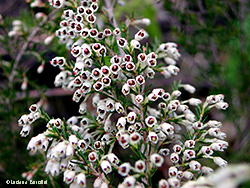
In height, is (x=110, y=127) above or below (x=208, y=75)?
above

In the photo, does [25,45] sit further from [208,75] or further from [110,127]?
[208,75]

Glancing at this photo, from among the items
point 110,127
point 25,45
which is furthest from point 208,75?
point 25,45

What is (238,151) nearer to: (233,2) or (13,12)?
(233,2)

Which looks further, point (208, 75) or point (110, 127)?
point (208, 75)

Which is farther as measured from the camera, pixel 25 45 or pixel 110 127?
pixel 25 45

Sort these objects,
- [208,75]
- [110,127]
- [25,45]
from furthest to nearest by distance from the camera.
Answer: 1. [208,75]
2. [25,45]
3. [110,127]

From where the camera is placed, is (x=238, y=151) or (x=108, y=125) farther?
(x=238, y=151)

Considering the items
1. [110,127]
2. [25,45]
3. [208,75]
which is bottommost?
[208,75]

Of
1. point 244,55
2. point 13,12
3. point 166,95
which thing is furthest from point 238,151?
point 13,12

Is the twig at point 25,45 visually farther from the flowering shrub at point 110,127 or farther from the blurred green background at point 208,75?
the flowering shrub at point 110,127

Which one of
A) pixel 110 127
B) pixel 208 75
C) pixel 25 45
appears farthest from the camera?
pixel 208 75

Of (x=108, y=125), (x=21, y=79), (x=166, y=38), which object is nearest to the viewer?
(x=108, y=125)
